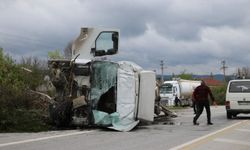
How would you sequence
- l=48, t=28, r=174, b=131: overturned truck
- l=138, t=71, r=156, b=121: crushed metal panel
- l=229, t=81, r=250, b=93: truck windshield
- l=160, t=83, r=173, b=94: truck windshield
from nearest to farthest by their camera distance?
l=48, t=28, r=174, b=131: overturned truck, l=138, t=71, r=156, b=121: crushed metal panel, l=229, t=81, r=250, b=93: truck windshield, l=160, t=83, r=173, b=94: truck windshield

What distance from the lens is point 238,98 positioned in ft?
74.3

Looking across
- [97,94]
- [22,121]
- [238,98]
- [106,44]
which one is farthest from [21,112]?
[238,98]

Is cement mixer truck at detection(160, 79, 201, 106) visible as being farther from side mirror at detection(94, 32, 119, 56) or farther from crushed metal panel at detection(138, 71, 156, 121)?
crushed metal panel at detection(138, 71, 156, 121)

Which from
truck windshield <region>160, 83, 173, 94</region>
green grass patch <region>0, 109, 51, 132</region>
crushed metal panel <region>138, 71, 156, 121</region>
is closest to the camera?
green grass patch <region>0, 109, 51, 132</region>

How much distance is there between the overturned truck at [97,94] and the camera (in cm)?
1573

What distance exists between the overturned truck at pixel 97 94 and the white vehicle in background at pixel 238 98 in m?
7.21

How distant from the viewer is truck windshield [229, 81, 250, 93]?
22.9 metres

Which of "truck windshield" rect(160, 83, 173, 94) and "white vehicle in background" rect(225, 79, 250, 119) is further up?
"truck windshield" rect(160, 83, 173, 94)

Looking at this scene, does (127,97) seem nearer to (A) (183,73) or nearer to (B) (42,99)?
(B) (42,99)

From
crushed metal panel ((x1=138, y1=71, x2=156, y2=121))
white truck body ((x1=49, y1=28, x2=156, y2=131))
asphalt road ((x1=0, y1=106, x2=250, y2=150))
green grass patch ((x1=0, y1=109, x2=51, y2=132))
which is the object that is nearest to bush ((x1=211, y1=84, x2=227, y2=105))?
crushed metal panel ((x1=138, y1=71, x2=156, y2=121))

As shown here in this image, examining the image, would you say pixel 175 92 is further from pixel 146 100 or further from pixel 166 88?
pixel 146 100

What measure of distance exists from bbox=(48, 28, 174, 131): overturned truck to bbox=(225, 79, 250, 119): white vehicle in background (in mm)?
7211

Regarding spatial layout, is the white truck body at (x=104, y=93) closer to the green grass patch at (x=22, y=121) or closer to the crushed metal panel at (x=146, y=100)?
the crushed metal panel at (x=146, y=100)

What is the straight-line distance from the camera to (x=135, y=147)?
1137 cm
